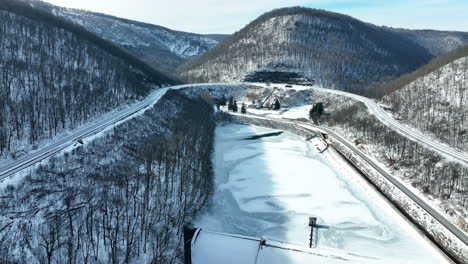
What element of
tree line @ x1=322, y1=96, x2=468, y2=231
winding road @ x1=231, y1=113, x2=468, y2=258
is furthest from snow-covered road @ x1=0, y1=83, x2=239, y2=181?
tree line @ x1=322, y1=96, x2=468, y2=231

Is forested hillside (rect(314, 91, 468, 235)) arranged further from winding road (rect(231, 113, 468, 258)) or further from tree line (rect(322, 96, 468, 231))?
winding road (rect(231, 113, 468, 258))

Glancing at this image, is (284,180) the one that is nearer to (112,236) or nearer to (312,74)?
(112,236)

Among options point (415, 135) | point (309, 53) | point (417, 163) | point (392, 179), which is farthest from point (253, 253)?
point (309, 53)

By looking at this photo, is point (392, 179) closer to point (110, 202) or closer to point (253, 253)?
point (253, 253)

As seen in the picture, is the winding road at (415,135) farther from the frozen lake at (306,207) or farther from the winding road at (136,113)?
the frozen lake at (306,207)

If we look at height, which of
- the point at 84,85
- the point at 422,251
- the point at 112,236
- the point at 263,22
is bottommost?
the point at 422,251

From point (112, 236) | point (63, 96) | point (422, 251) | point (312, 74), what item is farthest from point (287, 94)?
point (112, 236)
